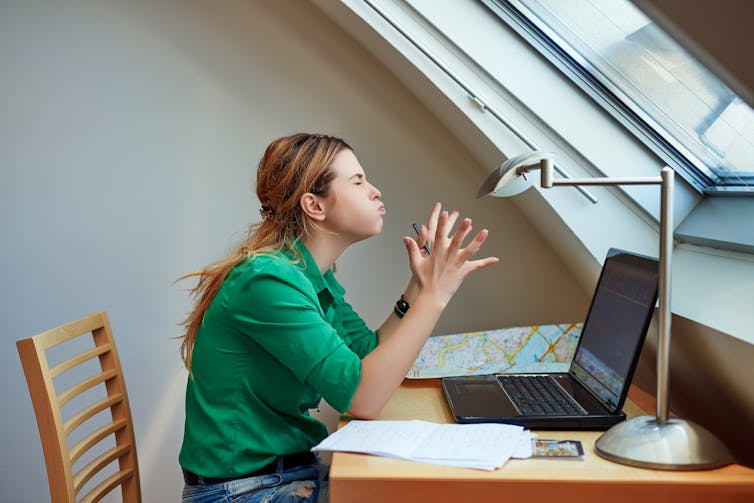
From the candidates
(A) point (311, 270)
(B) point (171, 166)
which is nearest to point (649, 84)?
(A) point (311, 270)

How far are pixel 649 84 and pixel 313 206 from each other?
0.65 meters

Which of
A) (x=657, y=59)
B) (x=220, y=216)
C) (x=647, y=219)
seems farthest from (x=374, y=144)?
(x=657, y=59)

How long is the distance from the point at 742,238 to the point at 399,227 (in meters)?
1.15

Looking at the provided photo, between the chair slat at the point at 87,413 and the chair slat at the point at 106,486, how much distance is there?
0.13 m

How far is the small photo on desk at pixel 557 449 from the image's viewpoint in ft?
4.05

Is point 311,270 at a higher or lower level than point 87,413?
higher

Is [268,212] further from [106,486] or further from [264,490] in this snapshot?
[106,486]

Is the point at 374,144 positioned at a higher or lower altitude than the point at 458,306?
higher

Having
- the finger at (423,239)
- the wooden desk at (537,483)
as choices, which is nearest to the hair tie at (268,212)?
the finger at (423,239)

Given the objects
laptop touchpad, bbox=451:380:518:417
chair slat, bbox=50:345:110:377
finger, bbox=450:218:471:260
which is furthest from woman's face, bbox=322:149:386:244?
chair slat, bbox=50:345:110:377

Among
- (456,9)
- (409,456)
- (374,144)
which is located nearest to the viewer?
(409,456)

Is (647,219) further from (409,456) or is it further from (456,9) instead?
(409,456)

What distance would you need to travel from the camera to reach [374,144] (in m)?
2.38

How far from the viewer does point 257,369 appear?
5.03 ft
